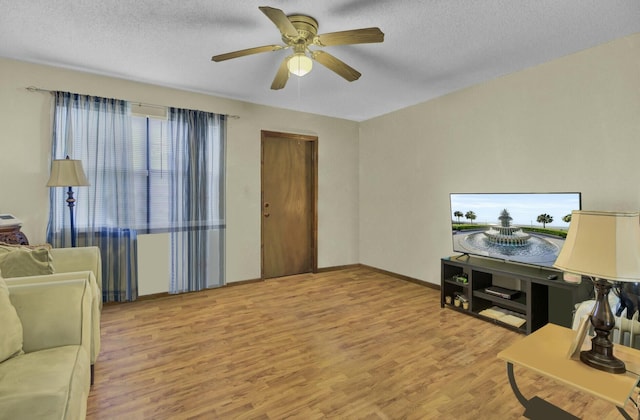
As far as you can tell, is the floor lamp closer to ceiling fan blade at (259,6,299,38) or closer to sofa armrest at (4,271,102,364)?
sofa armrest at (4,271,102,364)

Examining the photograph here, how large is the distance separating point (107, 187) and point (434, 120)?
3913mm

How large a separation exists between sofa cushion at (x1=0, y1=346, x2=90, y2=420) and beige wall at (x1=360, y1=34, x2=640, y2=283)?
12.0 feet

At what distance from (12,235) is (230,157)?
7.45ft

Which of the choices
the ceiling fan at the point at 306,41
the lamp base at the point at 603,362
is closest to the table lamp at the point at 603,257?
the lamp base at the point at 603,362

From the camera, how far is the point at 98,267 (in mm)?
2785

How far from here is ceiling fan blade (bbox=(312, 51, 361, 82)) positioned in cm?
236

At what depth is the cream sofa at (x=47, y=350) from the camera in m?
1.10

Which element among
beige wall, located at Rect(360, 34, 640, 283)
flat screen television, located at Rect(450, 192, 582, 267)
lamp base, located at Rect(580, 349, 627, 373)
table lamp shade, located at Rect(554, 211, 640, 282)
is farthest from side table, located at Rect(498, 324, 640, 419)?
beige wall, located at Rect(360, 34, 640, 283)

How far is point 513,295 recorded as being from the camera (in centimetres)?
303

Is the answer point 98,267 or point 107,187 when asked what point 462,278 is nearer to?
point 98,267

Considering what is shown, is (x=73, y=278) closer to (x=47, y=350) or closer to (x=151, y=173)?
(x=47, y=350)

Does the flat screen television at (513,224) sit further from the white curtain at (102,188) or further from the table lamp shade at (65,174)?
the table lamp shade at (65,174)

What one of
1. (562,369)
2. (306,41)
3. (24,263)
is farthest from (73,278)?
(562,369)

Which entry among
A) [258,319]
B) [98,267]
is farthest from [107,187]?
[258,319]
